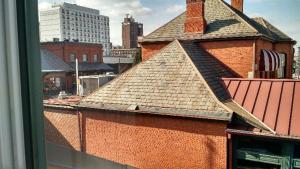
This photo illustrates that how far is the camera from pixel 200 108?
3.36 meters

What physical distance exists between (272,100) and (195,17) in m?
2.06

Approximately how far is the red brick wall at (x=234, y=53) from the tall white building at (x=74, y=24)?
414 centimetres

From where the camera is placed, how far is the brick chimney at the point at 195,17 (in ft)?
15.8

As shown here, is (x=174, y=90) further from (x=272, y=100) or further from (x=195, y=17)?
(x=195, y=17)

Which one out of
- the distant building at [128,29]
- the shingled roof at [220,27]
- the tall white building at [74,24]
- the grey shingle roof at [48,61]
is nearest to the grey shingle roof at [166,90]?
the shingled roof at [220,27]

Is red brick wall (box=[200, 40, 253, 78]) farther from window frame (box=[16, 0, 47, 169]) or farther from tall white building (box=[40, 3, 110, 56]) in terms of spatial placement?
window frame (box=[16, 0, 47, 169])

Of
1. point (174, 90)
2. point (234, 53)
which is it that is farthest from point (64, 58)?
point (234, 53)

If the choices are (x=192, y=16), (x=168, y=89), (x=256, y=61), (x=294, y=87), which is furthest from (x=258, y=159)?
(x=192, y=16)

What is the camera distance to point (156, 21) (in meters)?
1.15

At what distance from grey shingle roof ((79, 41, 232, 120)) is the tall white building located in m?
2.57

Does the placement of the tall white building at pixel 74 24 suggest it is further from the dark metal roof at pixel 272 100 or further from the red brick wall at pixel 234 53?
the red brick wall at pixel 234 53

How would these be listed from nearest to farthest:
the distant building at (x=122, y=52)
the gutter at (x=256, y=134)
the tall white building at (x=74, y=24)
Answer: the tall white building at (x=74, y=24), the distant building at (x=122, y=52), the gutter at (x=256, y=134)

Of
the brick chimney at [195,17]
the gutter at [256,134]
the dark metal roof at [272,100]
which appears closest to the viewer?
the gutter at [256,134]

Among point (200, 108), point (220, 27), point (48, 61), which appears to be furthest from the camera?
point (220, 27)
